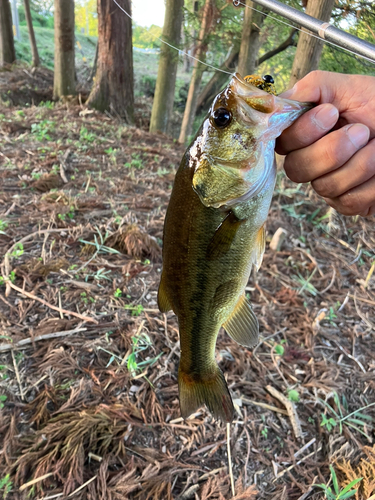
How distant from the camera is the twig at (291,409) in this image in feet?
7.92

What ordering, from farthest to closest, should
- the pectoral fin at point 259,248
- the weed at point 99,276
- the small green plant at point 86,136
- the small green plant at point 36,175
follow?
the small green plant at point 86,136
the small green plant at point 36,175
the weed at point 99,276
the pectoral fin at point 259,248

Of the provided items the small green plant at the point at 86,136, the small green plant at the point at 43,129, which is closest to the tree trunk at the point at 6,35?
the small green plant at the point at 43,129

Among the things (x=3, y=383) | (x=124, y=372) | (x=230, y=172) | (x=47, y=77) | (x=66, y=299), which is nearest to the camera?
(x=230, y=172)

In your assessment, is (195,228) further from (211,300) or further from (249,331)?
(249,331)

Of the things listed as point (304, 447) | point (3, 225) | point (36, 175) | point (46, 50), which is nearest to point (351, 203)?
point (304, 447)

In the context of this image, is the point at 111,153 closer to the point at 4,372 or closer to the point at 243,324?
the point at 4,372

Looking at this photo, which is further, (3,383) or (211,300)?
(3,383)

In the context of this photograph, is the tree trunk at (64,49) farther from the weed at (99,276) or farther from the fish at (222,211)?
the fish at (222,211)

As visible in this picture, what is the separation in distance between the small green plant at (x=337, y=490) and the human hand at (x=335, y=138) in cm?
171

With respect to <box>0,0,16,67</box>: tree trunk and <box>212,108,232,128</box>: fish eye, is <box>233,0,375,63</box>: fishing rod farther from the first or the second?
<box>0,0,16,67</box>: tree trunk

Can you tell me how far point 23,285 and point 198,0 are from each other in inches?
382

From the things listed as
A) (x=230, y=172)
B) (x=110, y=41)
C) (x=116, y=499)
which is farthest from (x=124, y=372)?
(x=110, y=41)

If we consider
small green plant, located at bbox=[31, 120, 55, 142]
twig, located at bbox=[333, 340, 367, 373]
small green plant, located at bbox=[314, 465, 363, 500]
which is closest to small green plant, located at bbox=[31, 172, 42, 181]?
small green plant, located at bbox=[31, 120, 55, 142]

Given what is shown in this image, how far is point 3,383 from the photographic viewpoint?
2312 mm
